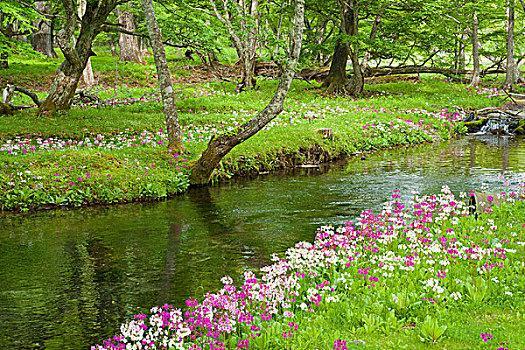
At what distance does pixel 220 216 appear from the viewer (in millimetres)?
13195

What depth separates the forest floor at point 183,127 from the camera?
570 inches

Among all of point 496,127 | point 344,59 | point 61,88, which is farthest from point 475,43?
point 61,88

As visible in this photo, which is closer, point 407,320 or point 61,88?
point 407,320

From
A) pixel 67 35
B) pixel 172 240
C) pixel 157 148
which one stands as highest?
pixel 67 35

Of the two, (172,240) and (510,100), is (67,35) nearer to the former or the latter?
(172,240)

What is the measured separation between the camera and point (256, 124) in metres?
14.4

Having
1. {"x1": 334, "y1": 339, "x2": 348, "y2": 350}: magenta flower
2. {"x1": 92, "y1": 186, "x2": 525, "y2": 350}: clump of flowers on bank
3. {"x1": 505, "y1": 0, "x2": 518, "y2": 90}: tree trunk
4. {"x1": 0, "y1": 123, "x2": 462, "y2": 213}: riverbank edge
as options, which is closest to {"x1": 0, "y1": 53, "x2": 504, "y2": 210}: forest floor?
{"x1": 0, "y1": 123, "x2": 462, "y2": 213}: riverbank edge

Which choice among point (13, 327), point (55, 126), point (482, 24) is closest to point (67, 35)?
A: point (55, 126)

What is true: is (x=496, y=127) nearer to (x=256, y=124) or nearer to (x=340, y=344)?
(x=256, y=124)

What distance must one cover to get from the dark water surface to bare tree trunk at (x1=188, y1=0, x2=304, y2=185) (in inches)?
23.7

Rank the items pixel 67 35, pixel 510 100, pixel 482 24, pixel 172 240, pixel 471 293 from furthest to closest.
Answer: pixel 482 24 → pixel 510 100 → pixel 67 35 → pixel 172 240 → pixel 471 293

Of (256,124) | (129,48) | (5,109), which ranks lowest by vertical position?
(256,124)

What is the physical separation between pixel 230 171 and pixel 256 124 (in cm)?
345

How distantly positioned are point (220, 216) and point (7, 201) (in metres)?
4.93
